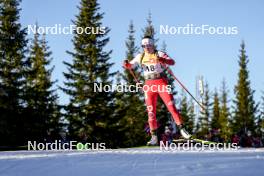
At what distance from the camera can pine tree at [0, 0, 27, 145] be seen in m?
22.9

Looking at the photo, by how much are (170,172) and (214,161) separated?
98 cm

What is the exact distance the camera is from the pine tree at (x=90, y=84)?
25781 millimetres

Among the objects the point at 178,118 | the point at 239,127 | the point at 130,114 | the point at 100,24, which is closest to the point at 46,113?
the point at 100,24

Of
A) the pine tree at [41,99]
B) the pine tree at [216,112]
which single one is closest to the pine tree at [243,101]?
the pine tree at [216,112]

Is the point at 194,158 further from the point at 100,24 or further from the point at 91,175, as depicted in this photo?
the point at 100,24

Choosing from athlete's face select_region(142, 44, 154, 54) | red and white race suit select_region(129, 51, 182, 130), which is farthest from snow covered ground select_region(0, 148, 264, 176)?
athlete's face select_region(142, 44, 154, 54)

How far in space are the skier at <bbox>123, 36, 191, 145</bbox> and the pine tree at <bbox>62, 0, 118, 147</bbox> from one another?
49.6 feet

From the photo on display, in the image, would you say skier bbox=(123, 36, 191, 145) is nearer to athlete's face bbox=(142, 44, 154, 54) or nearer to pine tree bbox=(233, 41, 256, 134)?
athlete's face bbox=(142, 44, 154, 54)

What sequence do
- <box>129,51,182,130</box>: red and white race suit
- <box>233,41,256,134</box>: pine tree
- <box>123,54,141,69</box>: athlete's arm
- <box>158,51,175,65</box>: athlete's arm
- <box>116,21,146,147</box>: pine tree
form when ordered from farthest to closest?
1. <box>233,41,256,134</box>: pine tree
2. <box>116,21,146,147</box>: pine tree
3. <box>123,54,141,69</box>: athlete's arm
4. <box>158,51,175,65</box>: athlete's arm
5. <box>129,51,182,130</box>: red and white race suit

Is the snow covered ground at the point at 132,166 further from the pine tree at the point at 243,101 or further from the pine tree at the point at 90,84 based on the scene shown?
the pine tree at the point at 243,101

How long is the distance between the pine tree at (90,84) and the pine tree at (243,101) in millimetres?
23842

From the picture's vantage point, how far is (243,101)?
47812mm

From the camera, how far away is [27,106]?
25.1 m

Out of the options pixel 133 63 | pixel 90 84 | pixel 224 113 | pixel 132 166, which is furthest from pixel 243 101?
pixel 132 166
